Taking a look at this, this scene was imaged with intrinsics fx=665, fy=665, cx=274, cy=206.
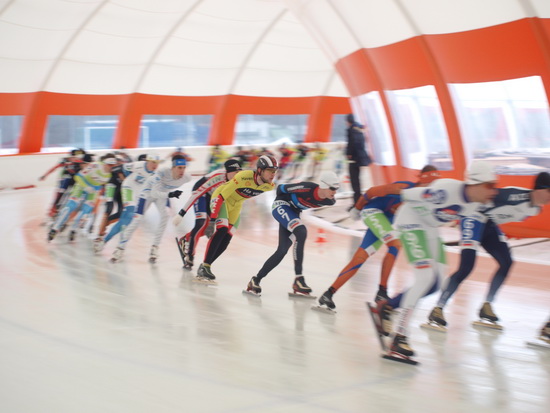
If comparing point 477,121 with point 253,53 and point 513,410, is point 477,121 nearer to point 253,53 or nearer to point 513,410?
point 513,410

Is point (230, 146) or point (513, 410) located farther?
point (230, 146)

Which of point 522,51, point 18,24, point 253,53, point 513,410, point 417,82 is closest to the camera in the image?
point 513,410

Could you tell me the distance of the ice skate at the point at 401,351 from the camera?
176 inches

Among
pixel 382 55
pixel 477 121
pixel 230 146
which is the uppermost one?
pixel 382 55

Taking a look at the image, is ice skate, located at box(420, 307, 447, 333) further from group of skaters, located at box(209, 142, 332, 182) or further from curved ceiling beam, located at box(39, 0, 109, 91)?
curved ceiling beam, located at box(39, 0, 109, 91)

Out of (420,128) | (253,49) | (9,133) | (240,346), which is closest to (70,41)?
(9,133)

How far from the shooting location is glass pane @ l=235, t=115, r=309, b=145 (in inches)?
1096

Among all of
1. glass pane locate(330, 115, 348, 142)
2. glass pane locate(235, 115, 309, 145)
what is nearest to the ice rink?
glass pane locate(235, 115, 309, 145)

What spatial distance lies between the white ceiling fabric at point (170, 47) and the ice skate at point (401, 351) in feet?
31.9

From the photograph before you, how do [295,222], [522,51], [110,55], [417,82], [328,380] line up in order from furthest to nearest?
[110,55] < [417,82] < [522,51] < [295,222] < [328,380]

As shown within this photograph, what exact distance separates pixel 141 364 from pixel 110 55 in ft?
63.7

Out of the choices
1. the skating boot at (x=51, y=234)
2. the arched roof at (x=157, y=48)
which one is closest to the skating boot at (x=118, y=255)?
the skating boot at (x=51, y=234)

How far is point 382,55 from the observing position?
12.6 metres

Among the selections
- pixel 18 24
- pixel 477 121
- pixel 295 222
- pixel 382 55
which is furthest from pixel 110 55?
pixel 295 222
